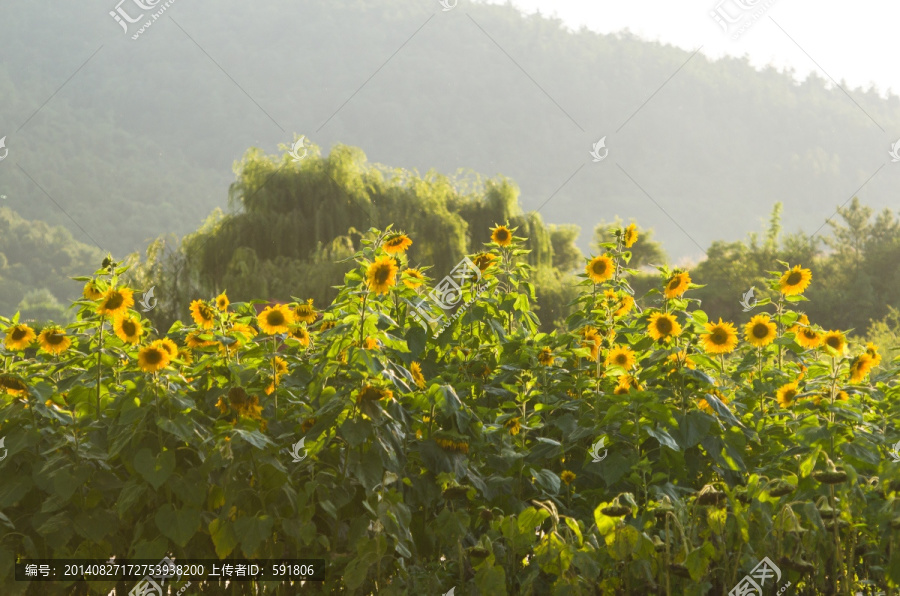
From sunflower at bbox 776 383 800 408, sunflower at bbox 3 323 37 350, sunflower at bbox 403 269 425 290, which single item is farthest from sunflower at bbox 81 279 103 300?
sunflower at bbox 776 383 800 408

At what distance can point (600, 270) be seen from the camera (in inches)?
114

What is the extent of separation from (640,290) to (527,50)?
5212 centimetres

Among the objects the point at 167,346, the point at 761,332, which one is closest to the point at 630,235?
the point at 761,332

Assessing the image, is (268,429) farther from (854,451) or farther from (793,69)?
(793,69)

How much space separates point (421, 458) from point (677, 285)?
1.00 meters

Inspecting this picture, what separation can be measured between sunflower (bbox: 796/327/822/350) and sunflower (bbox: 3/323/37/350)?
244 cm

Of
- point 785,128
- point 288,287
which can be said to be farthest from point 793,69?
point 288,287

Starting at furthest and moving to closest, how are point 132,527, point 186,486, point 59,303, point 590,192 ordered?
1. point 590,192
2. point 59,303
3. point 132,527
4. point 186,486

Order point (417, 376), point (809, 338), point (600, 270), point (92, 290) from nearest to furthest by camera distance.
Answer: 1. point (92, 290)
2. point (417, 376)
3. point (809, 338)
4. point (600, 270)

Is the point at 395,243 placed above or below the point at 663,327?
above

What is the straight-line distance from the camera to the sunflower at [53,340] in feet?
7.47

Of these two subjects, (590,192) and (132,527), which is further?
(590,192)

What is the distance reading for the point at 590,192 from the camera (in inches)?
2557

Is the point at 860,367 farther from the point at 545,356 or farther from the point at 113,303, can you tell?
the point at 113,303
